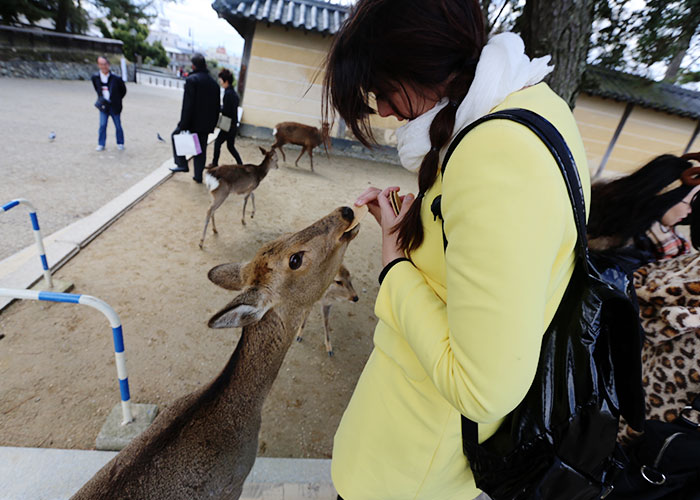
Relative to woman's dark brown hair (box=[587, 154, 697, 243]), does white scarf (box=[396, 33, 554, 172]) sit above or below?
above

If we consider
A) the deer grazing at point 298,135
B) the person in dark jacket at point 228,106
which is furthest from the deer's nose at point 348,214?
the deer grazing at point 298,135

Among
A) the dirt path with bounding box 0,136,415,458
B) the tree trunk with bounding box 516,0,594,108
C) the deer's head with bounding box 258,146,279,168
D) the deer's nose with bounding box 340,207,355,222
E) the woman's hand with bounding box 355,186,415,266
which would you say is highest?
the tree trunk with bounding box 516,0,594,108

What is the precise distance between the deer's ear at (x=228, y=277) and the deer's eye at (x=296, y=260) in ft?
1.12

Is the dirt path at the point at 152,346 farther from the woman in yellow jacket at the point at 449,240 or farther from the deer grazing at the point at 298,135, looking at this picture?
the deer grazing at the point at 298,135

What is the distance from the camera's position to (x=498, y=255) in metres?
0.62

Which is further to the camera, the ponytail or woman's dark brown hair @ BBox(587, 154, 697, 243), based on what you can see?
woman's dark brown hair @ BBox(587, 154, 697, 243)

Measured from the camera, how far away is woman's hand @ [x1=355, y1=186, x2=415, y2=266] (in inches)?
39.2

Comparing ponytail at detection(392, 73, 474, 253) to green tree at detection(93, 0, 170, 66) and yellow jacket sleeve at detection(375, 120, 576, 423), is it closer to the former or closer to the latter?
yellow jacket sleeve at detection(375, 120, 576, 423)

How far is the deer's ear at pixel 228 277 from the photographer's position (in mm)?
2035

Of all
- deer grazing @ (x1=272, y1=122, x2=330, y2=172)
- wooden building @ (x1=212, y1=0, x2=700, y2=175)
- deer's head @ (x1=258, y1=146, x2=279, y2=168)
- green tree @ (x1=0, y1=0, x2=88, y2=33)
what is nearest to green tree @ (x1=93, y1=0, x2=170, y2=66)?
green tree @ (x1=0, y1=0, x2=88, y2=33)

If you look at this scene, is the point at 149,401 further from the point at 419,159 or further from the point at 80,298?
the point at 419,159

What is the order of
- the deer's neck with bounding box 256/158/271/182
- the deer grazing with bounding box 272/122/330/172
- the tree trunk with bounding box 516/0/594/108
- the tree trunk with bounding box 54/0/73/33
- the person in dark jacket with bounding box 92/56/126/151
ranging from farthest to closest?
the tree trunk with bounding box 54/0/73/33 < the deer grazing with bounding box 272/122/330/172 < the person in dark jacket with bounding box 92/56/126/151 < the deer's neck with bounding box 256/158/271/182 < the tree trunk with bounding box 516/0/594/108

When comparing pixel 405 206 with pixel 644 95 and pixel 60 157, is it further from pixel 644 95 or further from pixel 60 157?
pixel 644 95

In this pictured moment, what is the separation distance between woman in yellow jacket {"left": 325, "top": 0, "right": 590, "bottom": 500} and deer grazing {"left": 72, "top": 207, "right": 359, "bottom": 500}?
25.3 inches
